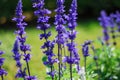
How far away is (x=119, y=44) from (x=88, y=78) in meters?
6.18

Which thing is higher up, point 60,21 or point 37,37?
point 60,21

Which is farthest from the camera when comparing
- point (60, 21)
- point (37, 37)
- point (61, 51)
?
point (37, 37)

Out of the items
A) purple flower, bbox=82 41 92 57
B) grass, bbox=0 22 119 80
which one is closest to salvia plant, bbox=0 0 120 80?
purple flower, bbox=82 41 92 57

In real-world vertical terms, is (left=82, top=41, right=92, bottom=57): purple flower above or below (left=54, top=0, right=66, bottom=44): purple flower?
below

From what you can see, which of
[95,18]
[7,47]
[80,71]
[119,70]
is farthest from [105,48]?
[95,18]

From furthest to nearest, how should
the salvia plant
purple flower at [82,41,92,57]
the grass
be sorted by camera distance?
1. the grass
2. purple flower at [82,41,92,57]
3. the salvia plant

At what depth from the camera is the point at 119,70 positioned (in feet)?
26.3

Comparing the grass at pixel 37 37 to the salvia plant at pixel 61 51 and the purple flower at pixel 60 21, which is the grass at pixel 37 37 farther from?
the purple flower at pixel 60 21

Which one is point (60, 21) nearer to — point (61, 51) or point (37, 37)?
point (61, 51)

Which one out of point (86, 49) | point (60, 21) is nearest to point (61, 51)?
point (86, 49)

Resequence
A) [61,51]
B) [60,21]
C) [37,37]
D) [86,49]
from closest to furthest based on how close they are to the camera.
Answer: [60,21] < [61,51] < [86,49] < [37,37]

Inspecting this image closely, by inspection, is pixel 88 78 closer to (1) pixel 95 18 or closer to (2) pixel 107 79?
(2) pixel 107 79

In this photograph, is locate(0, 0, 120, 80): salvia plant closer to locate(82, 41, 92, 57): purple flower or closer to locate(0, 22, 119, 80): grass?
locate(82, 41, 92, 57): purple flower

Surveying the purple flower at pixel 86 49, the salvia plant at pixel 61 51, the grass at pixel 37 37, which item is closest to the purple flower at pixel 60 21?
the salvia plant at pixel 61 51
